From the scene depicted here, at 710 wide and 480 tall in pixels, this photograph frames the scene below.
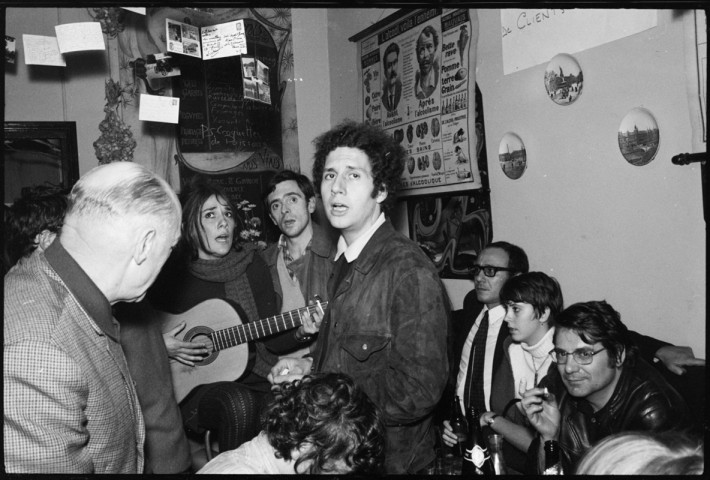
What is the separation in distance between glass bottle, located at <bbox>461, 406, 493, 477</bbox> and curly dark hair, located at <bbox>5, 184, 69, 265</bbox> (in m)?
1.71

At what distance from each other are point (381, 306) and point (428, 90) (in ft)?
7.51

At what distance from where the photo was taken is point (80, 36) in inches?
80.2

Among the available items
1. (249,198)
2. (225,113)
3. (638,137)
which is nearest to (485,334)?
(638,137)

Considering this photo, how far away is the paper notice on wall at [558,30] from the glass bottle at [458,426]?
1.69 m

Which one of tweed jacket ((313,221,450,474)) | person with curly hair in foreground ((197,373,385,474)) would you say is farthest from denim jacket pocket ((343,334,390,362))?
person with curly hair in foreground ((197,373,385,474))

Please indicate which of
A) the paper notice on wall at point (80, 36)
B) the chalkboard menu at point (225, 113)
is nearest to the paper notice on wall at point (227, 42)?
the paper notice on wall at point (80, 36)

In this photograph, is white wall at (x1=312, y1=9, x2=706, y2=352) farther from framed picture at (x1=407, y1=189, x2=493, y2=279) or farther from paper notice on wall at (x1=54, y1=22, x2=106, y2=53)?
paper notice on wall at (x1=54, y1=22, x2=106, y2=53)

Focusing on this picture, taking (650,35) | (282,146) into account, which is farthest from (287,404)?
(282,146)

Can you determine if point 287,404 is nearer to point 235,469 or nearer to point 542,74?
point 235,469

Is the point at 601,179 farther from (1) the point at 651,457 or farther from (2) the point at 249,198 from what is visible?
(2) the point at 249,198

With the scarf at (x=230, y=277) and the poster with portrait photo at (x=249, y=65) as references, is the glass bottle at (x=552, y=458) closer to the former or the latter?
the scarf at (x=230, y=277)

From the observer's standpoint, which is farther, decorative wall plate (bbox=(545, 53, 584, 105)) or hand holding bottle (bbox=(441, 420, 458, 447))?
decorative wall plate (bbox=(545, 53, 584, 105))

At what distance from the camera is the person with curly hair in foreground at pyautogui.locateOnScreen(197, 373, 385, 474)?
1.41 meters

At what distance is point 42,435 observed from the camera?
108 cm
